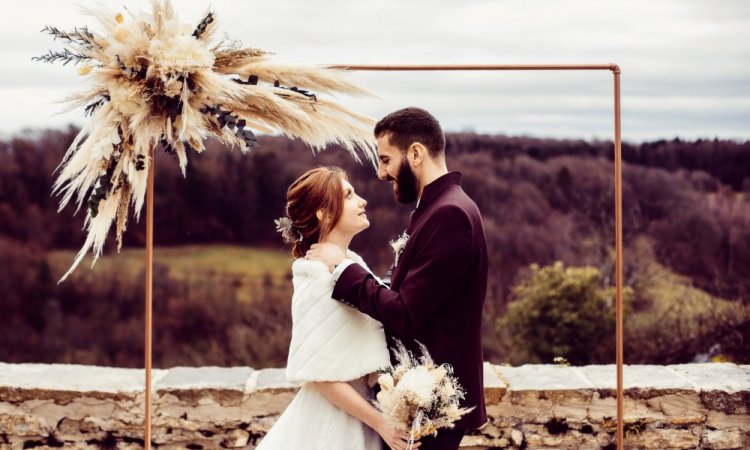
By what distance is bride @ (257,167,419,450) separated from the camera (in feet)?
7.41

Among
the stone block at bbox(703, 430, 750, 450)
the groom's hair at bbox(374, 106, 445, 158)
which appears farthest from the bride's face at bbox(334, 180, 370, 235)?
the stone block at bbox(703, 430, 750, 450)

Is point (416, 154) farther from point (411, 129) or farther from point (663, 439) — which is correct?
point (663, 439)

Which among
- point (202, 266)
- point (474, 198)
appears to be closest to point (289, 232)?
point (474, 198)

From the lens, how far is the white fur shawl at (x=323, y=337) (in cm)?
226

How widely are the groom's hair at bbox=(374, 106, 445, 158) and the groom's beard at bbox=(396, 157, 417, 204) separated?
2.2 inches

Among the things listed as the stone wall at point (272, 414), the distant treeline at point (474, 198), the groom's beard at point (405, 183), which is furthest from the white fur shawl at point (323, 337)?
the distant treeline at point (474, 198)

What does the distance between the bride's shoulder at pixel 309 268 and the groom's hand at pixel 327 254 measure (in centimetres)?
2

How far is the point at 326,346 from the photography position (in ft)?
7.43

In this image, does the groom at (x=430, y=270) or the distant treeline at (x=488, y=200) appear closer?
the groom at (x=430, y=270)

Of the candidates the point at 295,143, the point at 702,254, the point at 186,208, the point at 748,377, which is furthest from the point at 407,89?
the point at 748,377

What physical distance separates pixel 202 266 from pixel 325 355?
25.1 metres

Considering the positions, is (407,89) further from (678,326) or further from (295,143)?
(678,326)

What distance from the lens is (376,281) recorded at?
223 centimetres

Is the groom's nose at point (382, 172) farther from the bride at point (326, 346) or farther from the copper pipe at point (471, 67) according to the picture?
the copper pipe at point (471, 67)
